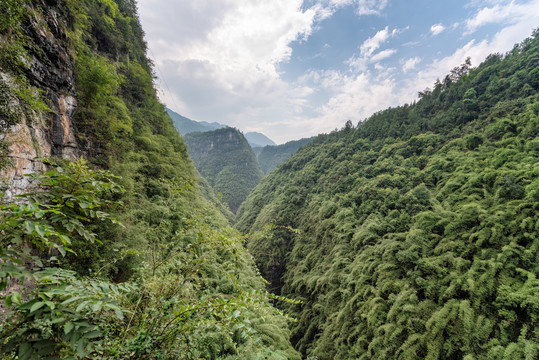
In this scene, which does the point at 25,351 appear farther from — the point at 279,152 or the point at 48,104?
the point at 279,152

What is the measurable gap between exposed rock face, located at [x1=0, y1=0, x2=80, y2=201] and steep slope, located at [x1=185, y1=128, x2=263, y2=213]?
43979 millimetres


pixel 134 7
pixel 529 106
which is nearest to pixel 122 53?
pixel 134 7

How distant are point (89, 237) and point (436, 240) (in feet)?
38.9

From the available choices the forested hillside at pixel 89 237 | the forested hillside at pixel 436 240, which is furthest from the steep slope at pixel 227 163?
the forested hillside at pixel 89 237

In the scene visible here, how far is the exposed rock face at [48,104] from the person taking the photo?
4.25m

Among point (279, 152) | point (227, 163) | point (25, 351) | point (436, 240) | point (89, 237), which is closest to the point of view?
point (25, 351)

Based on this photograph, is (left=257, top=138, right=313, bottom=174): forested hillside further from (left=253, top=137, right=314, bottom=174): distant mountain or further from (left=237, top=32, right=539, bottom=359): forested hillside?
(left=237, top=32, right=539, bottom=359): forested hillside

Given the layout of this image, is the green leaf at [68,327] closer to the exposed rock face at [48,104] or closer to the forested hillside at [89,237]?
the forested hillside at [89,237]

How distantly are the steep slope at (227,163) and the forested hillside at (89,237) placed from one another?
4328 centimetres

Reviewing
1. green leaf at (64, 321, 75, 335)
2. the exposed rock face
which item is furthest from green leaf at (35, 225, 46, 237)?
the exposed rock face

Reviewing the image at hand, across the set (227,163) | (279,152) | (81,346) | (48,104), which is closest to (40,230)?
(81,346)

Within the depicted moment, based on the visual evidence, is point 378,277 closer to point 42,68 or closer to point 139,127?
point 42,68

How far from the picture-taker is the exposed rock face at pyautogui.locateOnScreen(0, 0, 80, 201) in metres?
4.25

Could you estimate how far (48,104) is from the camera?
18.3 feet
